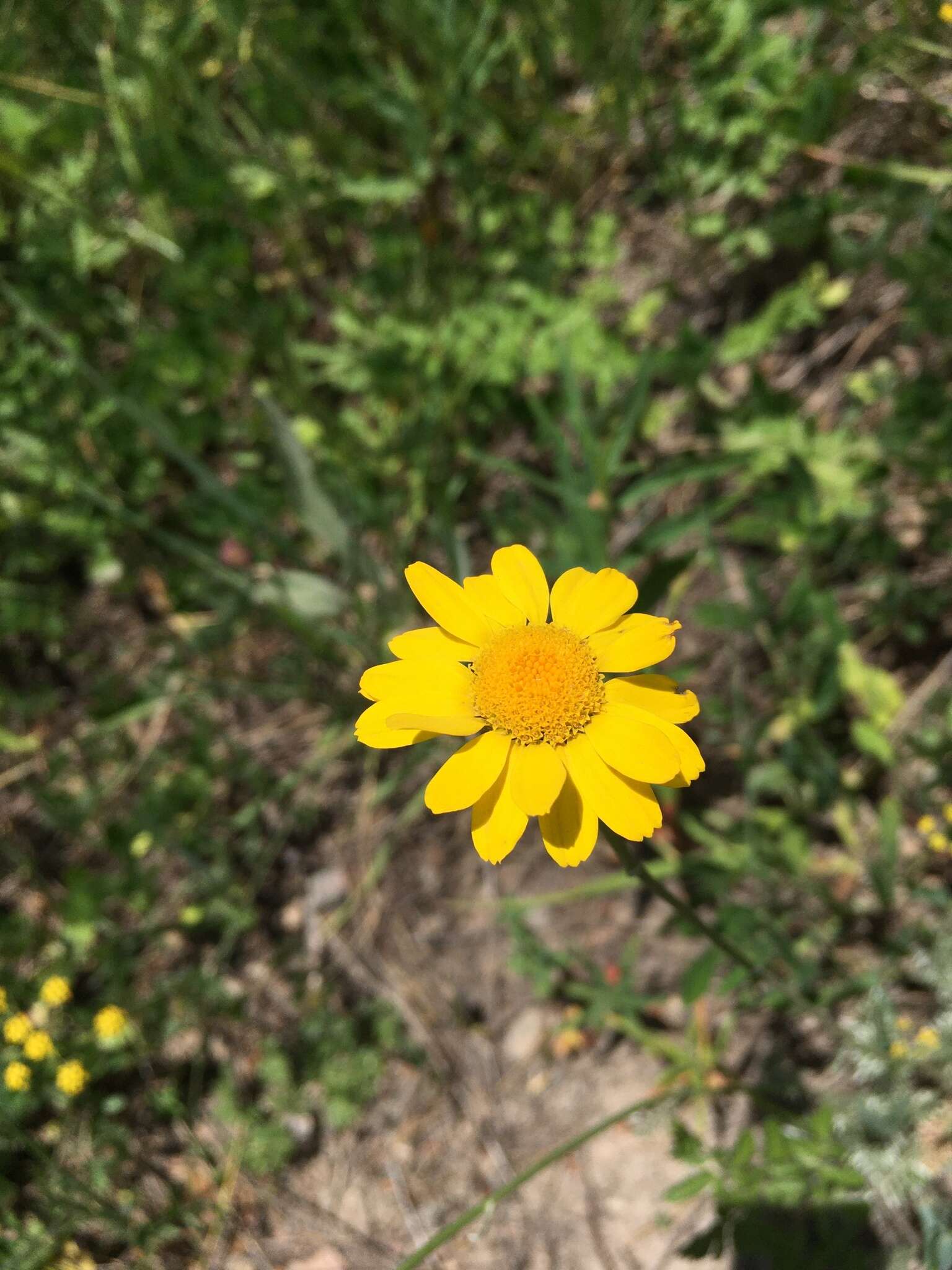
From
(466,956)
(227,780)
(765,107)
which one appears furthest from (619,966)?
(765,107)

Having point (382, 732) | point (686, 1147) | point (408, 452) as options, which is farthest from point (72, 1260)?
point (408, 452)

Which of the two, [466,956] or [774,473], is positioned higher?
[774,473]

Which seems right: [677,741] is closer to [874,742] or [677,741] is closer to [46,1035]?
[874,742]

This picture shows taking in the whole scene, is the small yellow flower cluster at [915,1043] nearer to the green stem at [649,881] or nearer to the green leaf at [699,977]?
the green leaf at [699,977]

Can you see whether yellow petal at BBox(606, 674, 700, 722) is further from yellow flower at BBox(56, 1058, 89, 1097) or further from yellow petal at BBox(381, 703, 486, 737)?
yellow flower at BBox(56, 1058, 89, 1097)

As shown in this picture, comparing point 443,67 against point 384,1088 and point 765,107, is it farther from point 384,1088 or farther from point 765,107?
point 384,1088

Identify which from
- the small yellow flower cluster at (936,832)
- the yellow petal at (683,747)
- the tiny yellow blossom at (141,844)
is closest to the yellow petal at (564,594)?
the yellow petal at (683,747)

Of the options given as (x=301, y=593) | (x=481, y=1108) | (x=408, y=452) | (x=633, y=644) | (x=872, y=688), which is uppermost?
(x=633, y=644)
